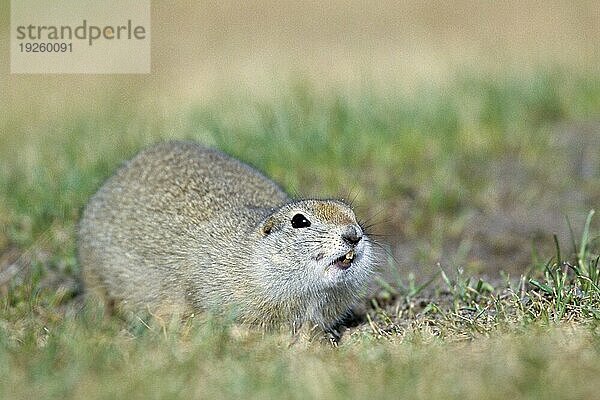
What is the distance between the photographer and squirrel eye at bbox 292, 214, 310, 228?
186 inches

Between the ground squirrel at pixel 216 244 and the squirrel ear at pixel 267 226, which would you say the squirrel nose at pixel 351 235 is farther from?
the squirrel ear at pixel 267 226

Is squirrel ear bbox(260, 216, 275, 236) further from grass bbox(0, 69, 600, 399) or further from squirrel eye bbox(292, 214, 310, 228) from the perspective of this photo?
grass bbox(0, 69, 600, 399)

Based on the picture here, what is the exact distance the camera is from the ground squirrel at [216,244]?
15.3 ft

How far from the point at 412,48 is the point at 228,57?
190 centimetres

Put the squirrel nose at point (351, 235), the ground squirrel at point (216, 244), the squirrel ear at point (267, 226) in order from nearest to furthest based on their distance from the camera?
the squirrel nose at point (351, 235)
the ground squirrel at point (216, 244)
the squirrel ear at point (267, 226)

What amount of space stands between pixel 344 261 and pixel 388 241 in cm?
189

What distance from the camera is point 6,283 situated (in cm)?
589

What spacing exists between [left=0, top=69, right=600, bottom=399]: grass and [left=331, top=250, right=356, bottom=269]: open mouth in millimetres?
324

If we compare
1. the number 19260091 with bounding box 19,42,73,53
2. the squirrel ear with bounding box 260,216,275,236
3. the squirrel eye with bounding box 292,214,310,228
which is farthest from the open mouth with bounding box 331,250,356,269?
the number 19260091 with bounding box 19,42,73,53

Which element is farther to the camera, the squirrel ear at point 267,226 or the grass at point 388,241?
the squirrel ear at point 267,226

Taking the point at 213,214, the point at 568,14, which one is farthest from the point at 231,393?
the point at 568,14

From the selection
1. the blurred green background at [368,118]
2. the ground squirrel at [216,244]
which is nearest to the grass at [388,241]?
the blurred green background at [368,118]

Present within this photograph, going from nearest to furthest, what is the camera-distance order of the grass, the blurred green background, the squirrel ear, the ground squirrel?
the grass
the ground squirrel
the squirrel ear
the blurred green background

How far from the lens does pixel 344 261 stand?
4.59m
